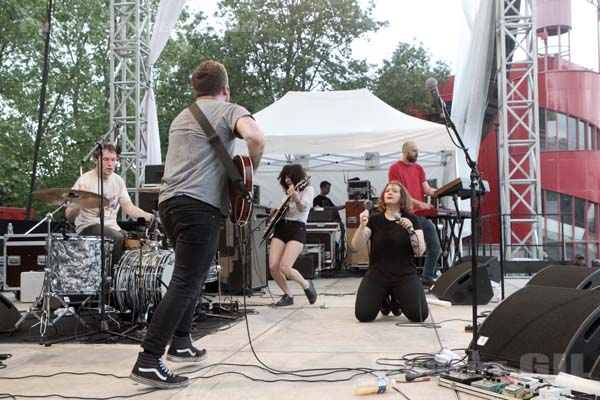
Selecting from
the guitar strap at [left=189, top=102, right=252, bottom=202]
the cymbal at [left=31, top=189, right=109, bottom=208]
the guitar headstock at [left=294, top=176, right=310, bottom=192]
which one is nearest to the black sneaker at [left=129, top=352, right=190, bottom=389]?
the guitar strap at [left=189, top=102, right=252, bottom=202]

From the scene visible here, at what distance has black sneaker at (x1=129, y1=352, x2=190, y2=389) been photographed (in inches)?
119

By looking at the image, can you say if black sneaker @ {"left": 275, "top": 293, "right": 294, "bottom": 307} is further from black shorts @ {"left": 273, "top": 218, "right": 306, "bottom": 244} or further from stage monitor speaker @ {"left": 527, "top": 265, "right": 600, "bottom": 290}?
stage monitor speaker @ {"left": 527, "top": 265, "right": 600, "bottom": 290}

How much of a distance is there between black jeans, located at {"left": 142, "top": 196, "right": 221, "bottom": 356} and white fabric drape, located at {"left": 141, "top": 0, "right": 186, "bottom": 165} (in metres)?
8.13

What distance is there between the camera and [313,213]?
11.9 m

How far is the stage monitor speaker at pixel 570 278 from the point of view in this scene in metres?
4.84

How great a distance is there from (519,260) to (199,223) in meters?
8.15

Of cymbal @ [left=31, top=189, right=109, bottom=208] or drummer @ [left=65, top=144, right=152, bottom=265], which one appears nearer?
cymbal @ [left=31, top=189, right=109, bottom=208]

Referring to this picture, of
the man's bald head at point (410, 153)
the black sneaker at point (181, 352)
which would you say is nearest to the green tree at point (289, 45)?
the man's bald head at point (410, 153)

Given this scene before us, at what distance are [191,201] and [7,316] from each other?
3.06 metres

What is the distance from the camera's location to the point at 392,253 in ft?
17.8

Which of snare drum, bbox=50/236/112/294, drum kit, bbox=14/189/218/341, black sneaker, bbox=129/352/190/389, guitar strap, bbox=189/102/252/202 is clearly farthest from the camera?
snare drum, bbox=50/236/112/294

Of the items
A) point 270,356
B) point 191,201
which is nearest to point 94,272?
point 270,356

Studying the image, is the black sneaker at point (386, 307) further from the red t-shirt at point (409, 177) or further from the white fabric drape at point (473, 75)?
the white fabric drape at point (473, 75)

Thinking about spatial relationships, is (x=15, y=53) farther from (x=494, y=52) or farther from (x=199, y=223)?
(x=199, y=223)
